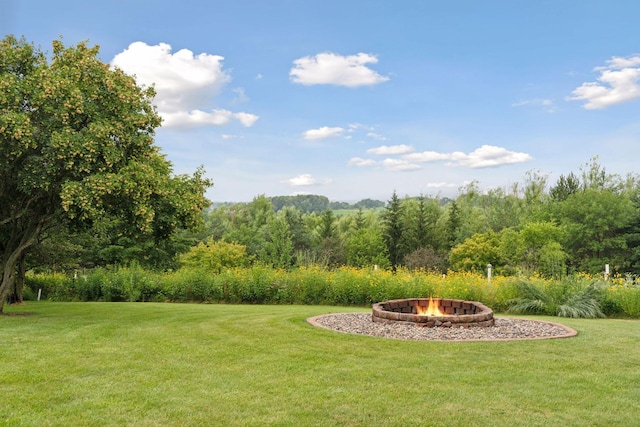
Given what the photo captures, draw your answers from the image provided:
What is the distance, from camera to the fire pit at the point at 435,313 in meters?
8.37

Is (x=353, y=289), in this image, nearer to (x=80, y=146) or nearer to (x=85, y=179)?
(x=85, y=179)

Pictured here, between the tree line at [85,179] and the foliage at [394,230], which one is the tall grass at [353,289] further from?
the foliage at [394,230]

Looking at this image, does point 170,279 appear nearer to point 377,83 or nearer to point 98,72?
point 98,72

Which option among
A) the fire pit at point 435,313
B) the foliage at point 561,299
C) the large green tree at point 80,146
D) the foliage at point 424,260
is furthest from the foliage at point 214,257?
the fire pit at point 435,313

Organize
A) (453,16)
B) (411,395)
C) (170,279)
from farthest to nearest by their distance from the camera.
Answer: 1. (170,279)
2. (453,16)
3. (411,395)

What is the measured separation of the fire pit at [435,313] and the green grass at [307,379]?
1266 mm

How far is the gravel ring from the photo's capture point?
763 cm

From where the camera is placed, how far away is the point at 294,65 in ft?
59.5

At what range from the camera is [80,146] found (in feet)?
29.3

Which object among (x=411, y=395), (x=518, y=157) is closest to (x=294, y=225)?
(x=518, y=157)

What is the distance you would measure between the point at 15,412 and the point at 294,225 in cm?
4790

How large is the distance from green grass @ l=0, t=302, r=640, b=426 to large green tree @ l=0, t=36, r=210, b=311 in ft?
9.05

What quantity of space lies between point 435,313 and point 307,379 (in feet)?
16.1

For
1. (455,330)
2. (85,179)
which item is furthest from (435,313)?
(85,179)
